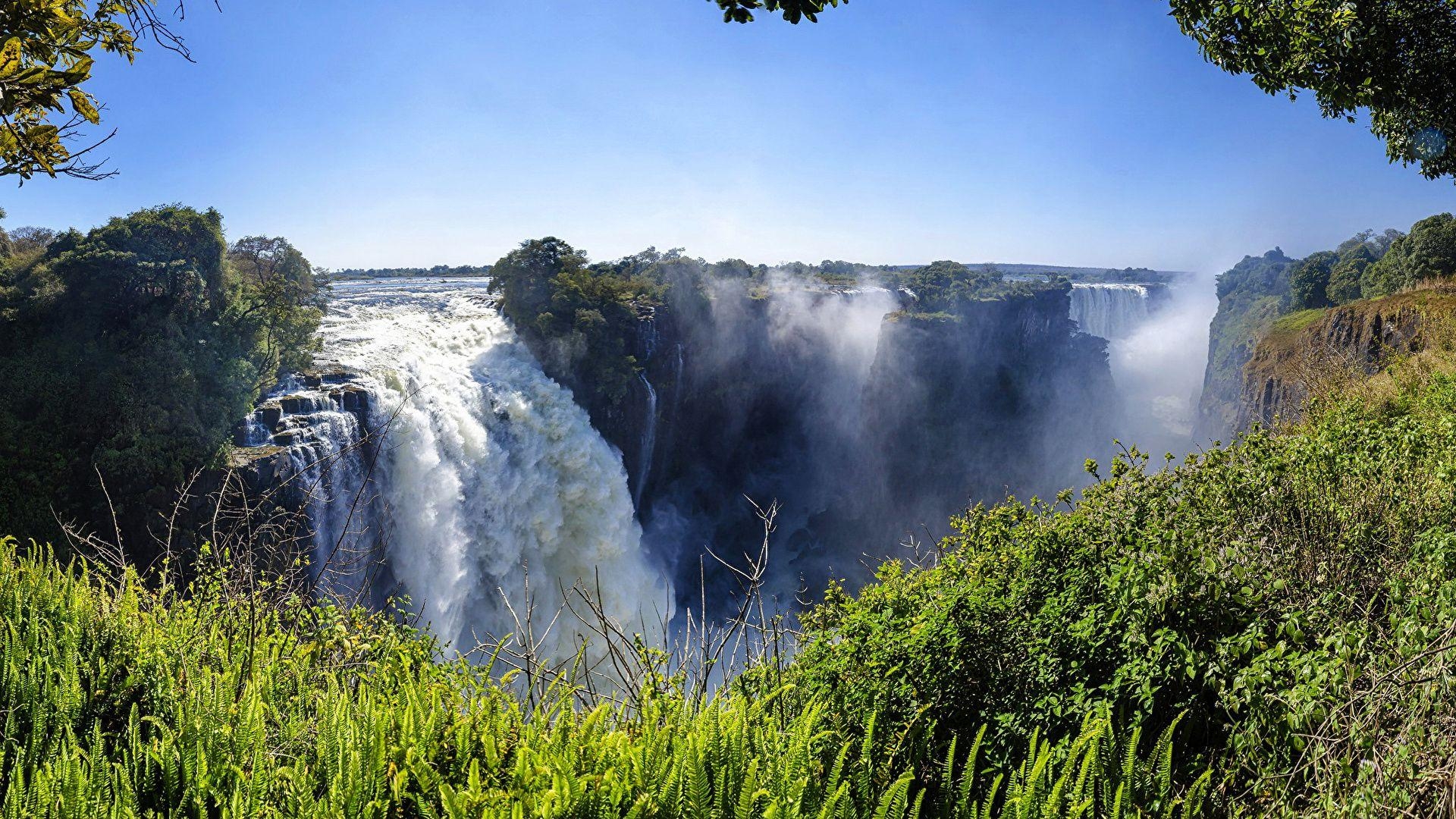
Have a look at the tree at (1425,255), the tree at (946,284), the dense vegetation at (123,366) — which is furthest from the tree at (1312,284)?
the dense vegetation at (123,366)

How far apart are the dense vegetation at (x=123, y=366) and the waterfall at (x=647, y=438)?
12571 millimetres

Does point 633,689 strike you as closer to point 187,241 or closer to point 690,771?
point 690,771

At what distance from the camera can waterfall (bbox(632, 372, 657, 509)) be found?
27.0 m

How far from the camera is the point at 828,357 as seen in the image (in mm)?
36094

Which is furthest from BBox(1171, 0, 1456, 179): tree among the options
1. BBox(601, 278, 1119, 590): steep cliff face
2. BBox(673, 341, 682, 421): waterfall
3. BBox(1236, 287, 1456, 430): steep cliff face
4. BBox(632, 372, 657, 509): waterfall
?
BBox(673, 341, 682, 421): waterfall

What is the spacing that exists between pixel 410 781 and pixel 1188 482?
18.7ft

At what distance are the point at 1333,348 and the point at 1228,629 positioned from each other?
52.4ft

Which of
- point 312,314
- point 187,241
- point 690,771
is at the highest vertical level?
point 187,241

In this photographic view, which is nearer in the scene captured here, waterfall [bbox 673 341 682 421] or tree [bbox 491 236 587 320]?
Result: tree [bbox 491 236 587 320]

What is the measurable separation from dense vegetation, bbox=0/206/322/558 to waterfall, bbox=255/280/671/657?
7.80 feet

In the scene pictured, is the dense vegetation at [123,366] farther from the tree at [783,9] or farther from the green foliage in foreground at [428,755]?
the tree at [783,9]

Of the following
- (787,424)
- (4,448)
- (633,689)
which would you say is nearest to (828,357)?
(787,424)

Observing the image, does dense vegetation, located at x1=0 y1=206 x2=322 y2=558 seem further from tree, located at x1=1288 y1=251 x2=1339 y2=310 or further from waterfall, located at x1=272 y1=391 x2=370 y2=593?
tree, located at x1=1288 y1=251 x2=1339 y2=310

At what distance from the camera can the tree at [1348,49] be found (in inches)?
256
